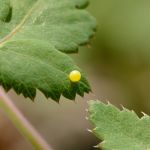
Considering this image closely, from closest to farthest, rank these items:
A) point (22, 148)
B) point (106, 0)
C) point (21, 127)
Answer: point (21, 127), point (22, 148), point (106, 0)

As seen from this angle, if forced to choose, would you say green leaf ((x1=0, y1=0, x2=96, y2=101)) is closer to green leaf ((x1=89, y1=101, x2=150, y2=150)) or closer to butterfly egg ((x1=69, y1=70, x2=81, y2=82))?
butterfly egg ((x1=69, y1=70, x2=81, y2=82))

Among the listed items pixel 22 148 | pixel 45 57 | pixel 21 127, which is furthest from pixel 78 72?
pixel 22 148

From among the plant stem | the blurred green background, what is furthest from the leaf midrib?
the blurred green background

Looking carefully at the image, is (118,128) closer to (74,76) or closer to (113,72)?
(74,76)

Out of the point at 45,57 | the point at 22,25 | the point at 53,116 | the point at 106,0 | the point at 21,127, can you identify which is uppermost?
the point at 106,0

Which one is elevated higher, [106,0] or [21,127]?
[106,0]

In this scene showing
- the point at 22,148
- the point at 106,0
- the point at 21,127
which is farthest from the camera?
the point at 106,0

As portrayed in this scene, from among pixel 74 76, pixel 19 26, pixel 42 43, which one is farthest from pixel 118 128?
pixel 19 26

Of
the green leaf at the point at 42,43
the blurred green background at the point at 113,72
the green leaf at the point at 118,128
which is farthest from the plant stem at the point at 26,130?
the blurred green background at the point at 113,72

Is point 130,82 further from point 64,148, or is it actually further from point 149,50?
point 64,148
